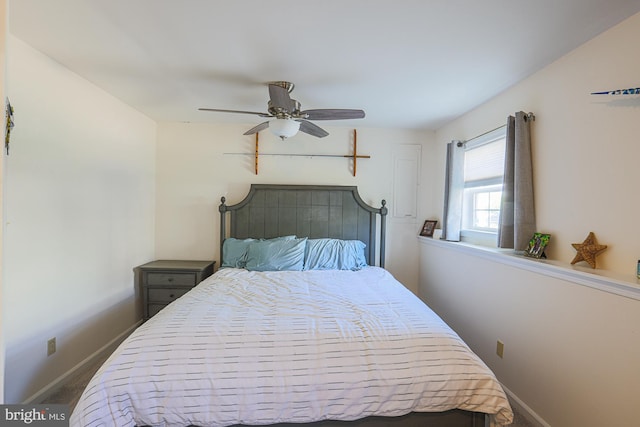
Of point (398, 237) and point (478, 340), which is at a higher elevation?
point (398, 237)

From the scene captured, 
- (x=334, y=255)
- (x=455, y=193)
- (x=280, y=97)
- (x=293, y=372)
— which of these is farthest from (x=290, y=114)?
(x=455, y=193)

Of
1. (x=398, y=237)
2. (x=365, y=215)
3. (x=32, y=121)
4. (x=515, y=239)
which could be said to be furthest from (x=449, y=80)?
(x=32, y=121)

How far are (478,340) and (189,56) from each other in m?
3.23

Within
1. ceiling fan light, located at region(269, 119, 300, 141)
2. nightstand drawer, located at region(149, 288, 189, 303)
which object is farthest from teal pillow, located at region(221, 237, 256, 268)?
ceiling fan light, located at region(269, 119, 300, 141)

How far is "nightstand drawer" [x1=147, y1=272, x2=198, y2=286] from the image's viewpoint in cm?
280

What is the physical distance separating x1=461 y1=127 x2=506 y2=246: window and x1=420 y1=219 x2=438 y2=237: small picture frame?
0.43 m

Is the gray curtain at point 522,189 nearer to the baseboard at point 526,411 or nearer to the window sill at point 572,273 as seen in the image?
the window sill at point 572,273

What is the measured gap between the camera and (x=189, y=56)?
5.91 ft

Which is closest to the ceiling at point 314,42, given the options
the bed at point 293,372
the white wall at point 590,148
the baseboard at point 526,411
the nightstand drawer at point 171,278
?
the white wall at point 590,148

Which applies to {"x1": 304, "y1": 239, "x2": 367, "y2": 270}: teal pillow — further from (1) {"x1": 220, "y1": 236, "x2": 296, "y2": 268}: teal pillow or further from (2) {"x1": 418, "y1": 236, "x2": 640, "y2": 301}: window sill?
(2) {"x1": 418, "y1": 236, "x2": 640, "y2": 301}: window sill

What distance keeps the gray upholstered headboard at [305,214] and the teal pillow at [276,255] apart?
0.30m

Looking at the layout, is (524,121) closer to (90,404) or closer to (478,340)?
(478,340)

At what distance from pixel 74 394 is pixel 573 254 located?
11.9ft

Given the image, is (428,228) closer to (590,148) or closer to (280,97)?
(590,148)
